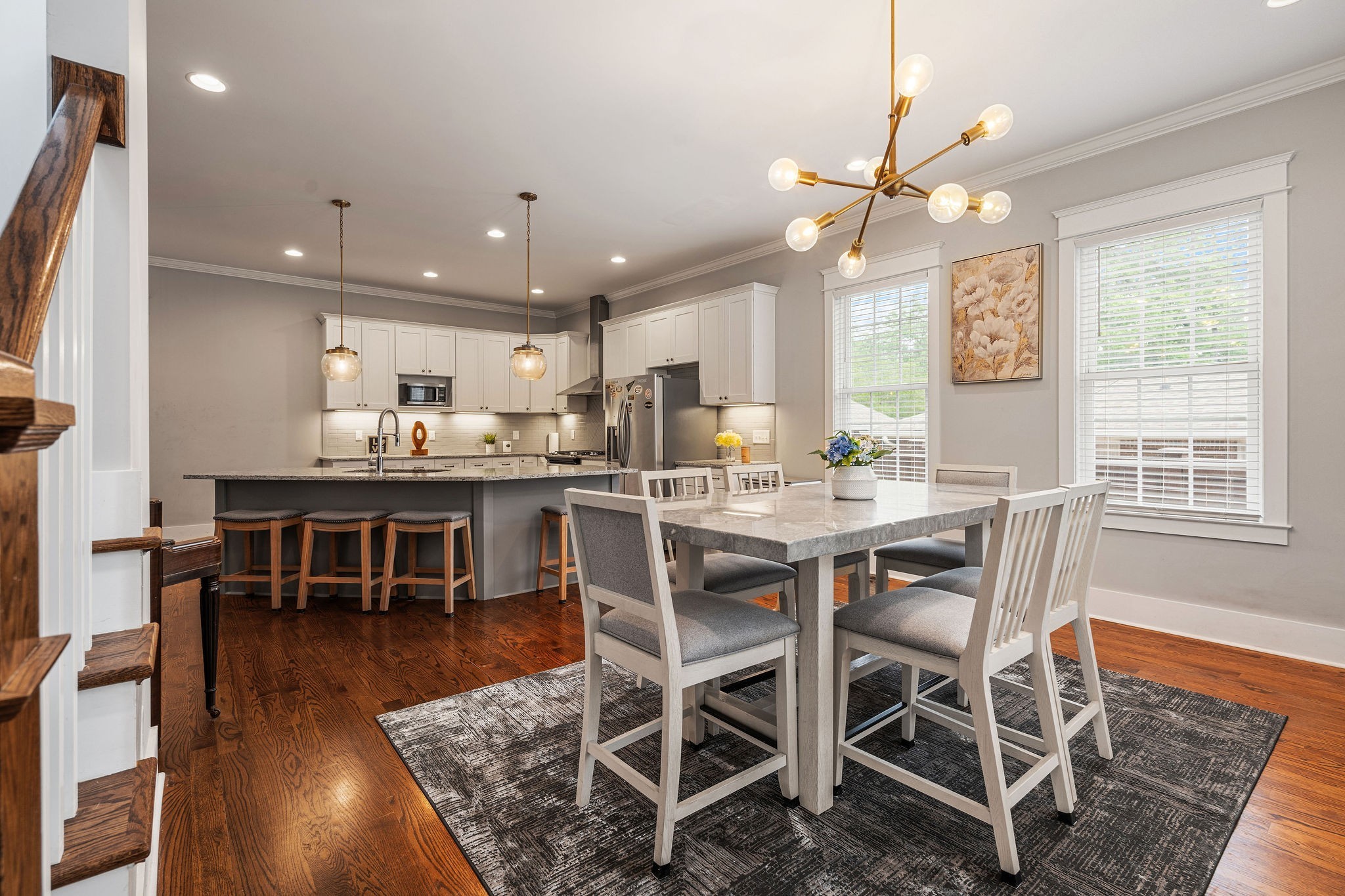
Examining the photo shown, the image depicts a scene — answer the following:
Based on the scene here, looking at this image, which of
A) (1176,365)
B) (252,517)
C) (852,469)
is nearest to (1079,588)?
(852,469)

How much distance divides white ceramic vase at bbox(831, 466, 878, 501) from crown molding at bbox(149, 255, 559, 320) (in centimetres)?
617

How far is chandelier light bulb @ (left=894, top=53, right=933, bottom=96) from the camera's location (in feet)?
5.92

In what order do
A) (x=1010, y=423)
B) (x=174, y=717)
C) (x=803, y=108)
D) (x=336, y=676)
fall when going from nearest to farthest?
(x=174, y=717) → (x=336, y=676) → (x=803, y=108) → (x=1010, y=423)

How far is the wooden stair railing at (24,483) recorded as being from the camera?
1.74 ft

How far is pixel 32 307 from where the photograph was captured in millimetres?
698

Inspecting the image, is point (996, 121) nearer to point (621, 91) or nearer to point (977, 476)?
point (977, 476)

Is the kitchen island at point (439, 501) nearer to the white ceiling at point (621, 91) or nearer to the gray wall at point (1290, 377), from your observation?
the white ceiling at point (621, 91)

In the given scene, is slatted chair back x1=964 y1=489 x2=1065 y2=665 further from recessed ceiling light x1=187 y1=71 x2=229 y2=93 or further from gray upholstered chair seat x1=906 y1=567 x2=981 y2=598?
recessed ceiling light x1=187 y1=71 x2=229 y2=93

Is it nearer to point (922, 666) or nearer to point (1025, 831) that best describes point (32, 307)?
point (922, 666)

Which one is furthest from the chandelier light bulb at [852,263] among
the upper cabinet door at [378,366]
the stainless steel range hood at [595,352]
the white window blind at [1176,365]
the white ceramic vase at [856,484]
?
the upper cabinet door at [378,366]

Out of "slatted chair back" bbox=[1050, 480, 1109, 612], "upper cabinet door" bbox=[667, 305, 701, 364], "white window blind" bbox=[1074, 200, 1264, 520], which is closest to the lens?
"slatted chair back" bbox=[1050, 480, 1109, 612]

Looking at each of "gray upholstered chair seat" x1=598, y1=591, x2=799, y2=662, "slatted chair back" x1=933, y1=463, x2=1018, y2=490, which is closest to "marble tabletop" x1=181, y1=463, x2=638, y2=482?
"slatted chair back" x1=933, y1=463, x2=1018, y2=490

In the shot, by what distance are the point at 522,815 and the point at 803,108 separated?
3.36 metres

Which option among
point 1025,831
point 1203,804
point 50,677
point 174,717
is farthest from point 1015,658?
point 174,717
